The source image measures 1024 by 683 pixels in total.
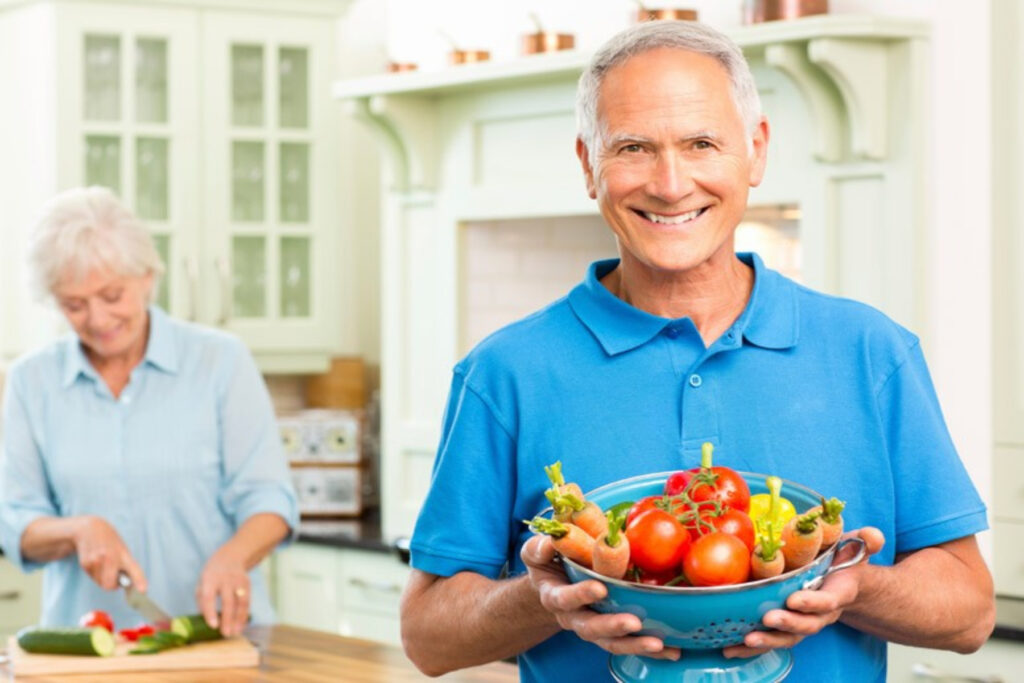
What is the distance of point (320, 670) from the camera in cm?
270

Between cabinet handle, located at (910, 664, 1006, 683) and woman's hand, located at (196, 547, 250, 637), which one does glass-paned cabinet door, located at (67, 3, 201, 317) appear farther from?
cabinet handle, located at (910, 664, 1006, 683)

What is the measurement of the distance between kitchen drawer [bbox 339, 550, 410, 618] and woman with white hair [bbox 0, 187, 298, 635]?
44.8 inches

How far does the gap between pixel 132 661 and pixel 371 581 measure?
5.40 ft

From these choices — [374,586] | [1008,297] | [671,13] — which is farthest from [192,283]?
[1008,297]

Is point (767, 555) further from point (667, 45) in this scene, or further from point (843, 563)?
point (667, 45)

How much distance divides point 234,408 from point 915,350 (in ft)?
6.02

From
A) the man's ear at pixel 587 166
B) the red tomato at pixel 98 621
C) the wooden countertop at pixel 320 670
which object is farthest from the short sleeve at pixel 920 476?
the red tomato at pixel 98 621

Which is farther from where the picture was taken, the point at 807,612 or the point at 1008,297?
the point at 1008,297

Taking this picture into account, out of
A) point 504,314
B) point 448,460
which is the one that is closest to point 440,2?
point 504,314

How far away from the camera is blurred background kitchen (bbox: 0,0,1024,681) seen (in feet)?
10.7

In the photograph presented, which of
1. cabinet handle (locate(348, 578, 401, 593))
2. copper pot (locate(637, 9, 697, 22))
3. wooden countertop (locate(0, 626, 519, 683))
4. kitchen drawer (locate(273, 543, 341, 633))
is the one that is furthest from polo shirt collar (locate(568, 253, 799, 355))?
kitchen drawer (locate(273, 543, 341, 633))

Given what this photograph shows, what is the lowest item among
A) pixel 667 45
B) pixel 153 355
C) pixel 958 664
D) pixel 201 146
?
pixel 958 664

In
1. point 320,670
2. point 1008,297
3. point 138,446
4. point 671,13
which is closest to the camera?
point 320,670

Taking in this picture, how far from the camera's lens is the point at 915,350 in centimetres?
158
